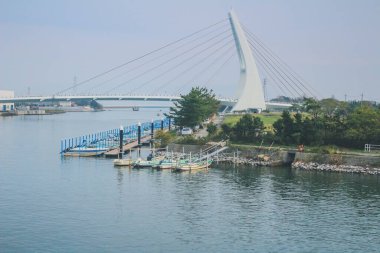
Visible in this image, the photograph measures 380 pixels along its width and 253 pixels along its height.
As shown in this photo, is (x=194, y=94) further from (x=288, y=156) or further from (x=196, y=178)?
(x=196, y=178)

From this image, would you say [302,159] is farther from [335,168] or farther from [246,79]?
[246,79]

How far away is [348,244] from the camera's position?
22.3 metres

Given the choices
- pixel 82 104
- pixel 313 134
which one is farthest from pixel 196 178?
pixel 82 104

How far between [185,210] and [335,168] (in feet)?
49.7

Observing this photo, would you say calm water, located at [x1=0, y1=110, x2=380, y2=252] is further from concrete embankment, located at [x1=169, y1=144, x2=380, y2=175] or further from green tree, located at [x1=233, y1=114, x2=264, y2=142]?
green tree, located at [x1=233, y1=114, x2=264, y2=142]

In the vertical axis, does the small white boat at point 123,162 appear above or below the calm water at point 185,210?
above

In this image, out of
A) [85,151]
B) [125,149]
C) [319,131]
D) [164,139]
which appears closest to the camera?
[319,131]

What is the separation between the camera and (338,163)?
39.4 meters

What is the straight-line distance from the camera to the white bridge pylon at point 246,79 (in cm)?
7138

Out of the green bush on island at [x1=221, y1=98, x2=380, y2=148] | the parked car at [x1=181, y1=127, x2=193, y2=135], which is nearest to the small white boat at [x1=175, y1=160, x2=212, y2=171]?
the green bush on island at [x1=221, y1=98, x2=380, y2=148]

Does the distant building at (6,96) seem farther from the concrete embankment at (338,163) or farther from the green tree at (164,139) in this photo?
the concrete embankment at (338,163)

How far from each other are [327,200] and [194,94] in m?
29.2

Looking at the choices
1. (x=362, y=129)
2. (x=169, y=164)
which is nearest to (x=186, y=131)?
(x=169, y=164)

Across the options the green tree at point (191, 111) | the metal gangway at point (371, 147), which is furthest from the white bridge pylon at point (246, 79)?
the metal gangway at point (371, 147)
